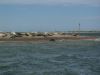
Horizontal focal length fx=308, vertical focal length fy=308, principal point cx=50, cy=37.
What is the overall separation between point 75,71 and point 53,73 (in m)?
1.96

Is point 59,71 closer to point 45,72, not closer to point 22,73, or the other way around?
point 45,72

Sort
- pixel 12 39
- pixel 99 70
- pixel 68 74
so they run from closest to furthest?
pixel 68 74
pixel 99 70
pixel 12 39

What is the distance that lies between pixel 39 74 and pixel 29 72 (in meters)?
1.20

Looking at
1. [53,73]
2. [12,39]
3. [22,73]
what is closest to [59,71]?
[53,73]

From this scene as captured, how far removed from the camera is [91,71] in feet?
82.0

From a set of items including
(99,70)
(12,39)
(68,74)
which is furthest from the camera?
(12,39)

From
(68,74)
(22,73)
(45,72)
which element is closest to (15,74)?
(22,73)

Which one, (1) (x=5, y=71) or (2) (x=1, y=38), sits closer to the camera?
(1) (x=5, y=71)

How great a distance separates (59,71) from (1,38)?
69844 mm

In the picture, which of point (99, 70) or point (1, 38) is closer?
point (99, 70)

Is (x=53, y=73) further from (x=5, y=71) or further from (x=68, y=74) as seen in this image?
(x=5, y=71)

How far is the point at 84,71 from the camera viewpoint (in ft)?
81.8

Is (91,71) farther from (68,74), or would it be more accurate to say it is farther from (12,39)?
(12,39)

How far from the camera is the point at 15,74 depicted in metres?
23.6
